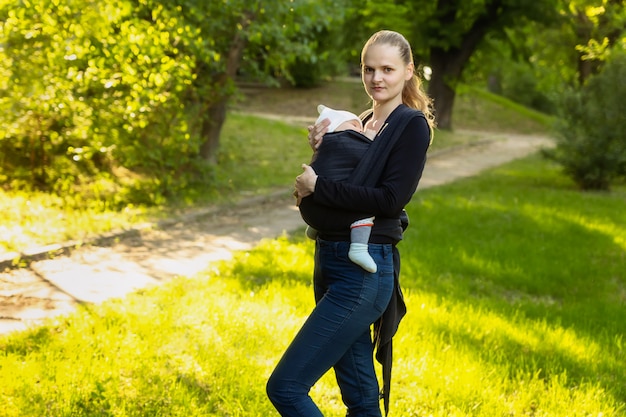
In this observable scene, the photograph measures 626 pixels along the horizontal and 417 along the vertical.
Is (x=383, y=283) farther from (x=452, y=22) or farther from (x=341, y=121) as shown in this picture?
(x=452, y=22)

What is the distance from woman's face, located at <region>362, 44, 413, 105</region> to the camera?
2.99 meters

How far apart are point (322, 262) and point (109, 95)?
25.7ft

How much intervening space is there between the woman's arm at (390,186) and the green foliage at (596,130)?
12138mm

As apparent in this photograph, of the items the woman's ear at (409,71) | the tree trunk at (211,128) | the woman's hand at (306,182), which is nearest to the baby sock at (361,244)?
the woman's hand at (306,182)

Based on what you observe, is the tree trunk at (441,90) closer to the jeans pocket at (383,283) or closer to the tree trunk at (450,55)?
the tree trunk at (450,55)

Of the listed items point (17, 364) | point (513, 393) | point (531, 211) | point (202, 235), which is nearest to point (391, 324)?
point (513, 393)

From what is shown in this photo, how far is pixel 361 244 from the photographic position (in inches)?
111

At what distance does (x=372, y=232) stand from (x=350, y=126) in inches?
16.2

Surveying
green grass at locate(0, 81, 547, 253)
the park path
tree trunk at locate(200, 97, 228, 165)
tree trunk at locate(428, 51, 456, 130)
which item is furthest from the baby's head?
tree trunk at locate(428, 51, 456, 130)

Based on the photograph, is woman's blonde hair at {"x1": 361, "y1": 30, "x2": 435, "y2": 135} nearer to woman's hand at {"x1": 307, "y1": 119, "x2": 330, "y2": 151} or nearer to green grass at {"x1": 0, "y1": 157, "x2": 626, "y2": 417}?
woman's hand at {"x1": 307, "y1": 119, "x2": 330, "y2": 151}

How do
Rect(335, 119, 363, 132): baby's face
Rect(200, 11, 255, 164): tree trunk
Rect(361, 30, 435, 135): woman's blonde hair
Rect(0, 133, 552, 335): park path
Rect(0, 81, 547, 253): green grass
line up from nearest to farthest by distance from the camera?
Rect(335, 119, 363, 132): baby's face
Rect(361, 30, 435, 135): woman's blonde hair
Rect(0, 133, 552, 335): park path
Rect(0, 81, 547, 253): green grass
Rect(200, 11, 255, 164): tree trunk

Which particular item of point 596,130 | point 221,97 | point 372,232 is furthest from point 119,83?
point 596,130

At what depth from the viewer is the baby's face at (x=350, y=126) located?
290cm

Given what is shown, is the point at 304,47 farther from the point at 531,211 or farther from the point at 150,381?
the point at 150,381
